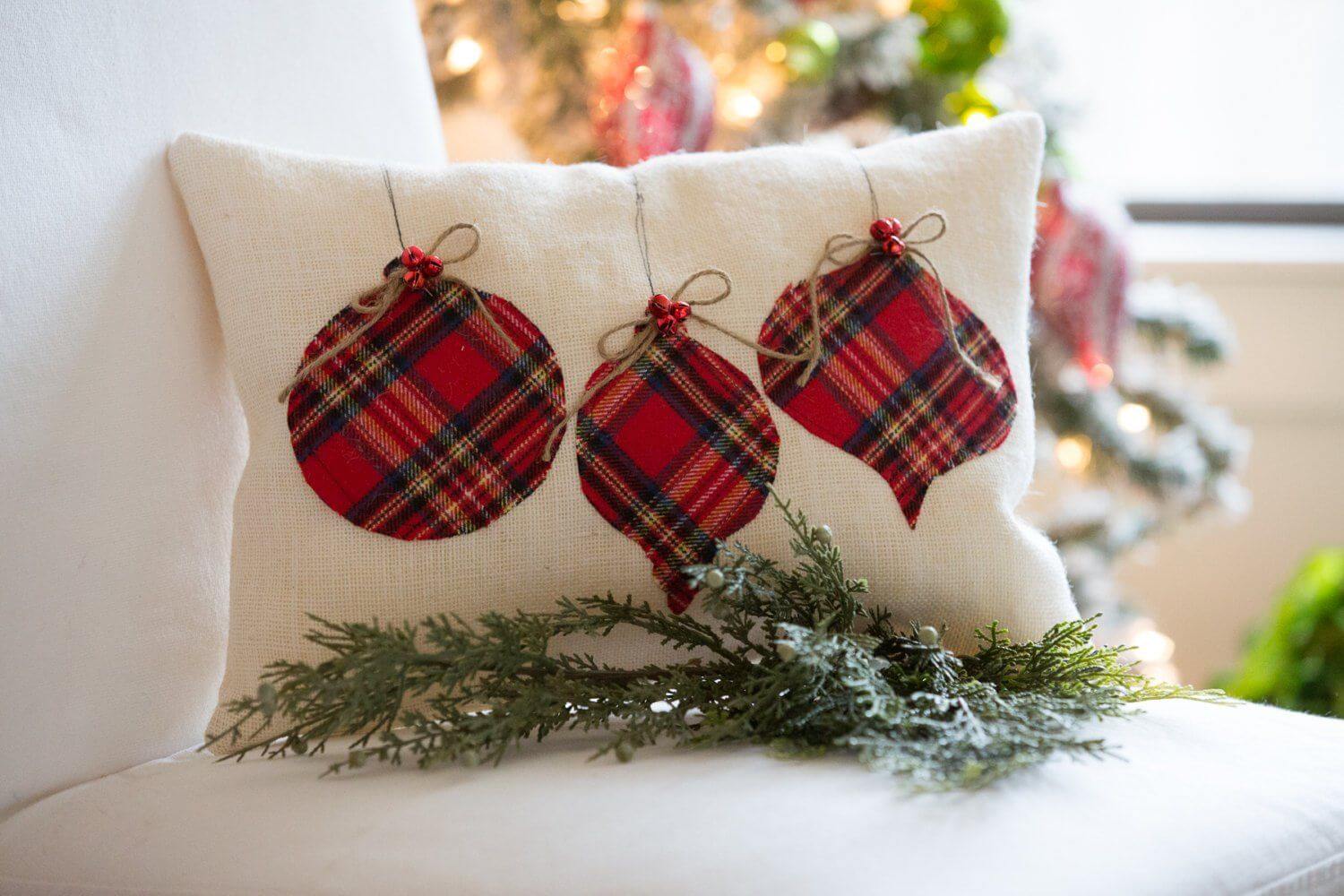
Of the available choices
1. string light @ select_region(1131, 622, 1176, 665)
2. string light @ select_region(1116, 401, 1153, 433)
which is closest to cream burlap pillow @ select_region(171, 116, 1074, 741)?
string light @ select_region(1116, 401, 1153, 433)

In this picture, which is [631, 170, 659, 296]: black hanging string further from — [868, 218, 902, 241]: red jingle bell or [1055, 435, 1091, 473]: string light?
[1055, 435, 1091, 473]: string light

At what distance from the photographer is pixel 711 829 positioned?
1.46 ft

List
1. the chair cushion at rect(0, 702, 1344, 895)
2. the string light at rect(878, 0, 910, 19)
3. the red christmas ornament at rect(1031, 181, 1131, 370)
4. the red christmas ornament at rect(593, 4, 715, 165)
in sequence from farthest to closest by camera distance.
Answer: the string light at rect(878, 0, 910, 19) < the red christmas ornament at rect(1031, 181, 1131, 370) < the red christmas ornament at rect(593, 4, 715, 165) < the chair cushion at rect(0, 702, 1344, 895)

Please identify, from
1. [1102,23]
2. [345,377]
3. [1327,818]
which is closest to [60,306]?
[345,377]

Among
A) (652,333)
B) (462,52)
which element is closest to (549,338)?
(652,333)

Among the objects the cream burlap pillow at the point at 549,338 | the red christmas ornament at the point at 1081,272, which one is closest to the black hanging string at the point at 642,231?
the cream burlap pillow at the point at 549,338

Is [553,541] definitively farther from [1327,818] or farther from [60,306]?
[1327,818]

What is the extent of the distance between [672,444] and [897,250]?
0.19 meters

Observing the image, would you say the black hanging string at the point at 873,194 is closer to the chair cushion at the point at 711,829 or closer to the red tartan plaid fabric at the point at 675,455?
the red tartan plaid fabric at the point at 675,455

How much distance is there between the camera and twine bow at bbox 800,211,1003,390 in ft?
2.13

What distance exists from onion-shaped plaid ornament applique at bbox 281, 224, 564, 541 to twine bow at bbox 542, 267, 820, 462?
0.05 feet

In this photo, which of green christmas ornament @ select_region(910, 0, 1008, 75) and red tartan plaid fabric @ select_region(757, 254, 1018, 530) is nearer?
red tartan plaid fabric @ select_region(757, 254, 1018, 530)

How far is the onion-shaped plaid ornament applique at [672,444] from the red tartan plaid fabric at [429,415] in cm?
3

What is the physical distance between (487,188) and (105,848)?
408mm
